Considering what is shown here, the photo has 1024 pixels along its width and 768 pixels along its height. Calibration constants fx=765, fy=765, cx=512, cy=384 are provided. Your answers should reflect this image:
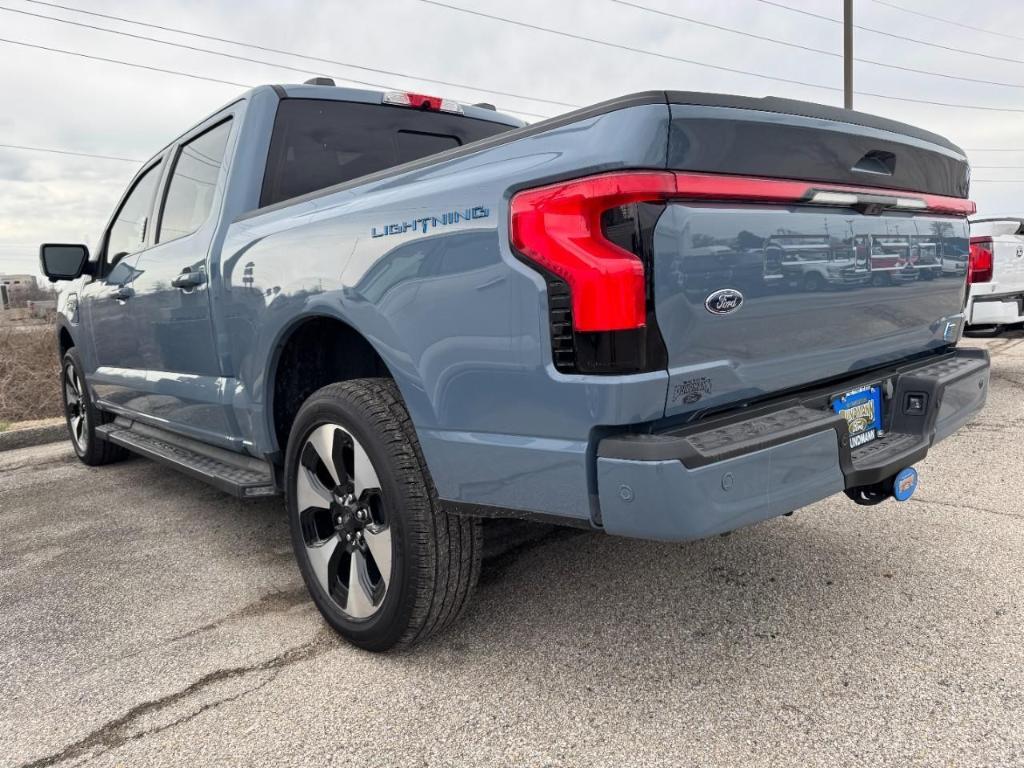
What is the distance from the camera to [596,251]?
1771 mm

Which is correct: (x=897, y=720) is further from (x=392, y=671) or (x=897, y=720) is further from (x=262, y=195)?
(x=262, y=195)

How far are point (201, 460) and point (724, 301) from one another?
8.77ft

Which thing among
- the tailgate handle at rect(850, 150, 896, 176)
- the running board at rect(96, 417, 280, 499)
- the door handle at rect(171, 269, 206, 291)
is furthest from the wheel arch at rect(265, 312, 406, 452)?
the tailgate handle at rect(850, 150, 896, 176)

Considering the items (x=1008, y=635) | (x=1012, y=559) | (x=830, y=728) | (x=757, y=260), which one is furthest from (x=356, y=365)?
(x=1012, y=559)

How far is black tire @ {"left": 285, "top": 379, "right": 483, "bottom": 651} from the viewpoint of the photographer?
7.41 feet

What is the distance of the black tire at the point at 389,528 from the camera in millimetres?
2260

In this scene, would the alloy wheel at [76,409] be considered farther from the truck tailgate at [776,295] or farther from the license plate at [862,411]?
the license plate at [862,411]

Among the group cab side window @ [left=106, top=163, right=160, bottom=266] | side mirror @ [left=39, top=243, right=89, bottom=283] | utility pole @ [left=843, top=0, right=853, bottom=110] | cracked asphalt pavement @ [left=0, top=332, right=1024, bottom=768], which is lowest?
cracked asphalt pavement @ [left=0, top=332, right=1024, bottom=768]

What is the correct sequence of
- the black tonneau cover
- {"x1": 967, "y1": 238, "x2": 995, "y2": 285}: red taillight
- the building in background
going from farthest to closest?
the building in background < {"x1": 967, "y1": 238, "x2": 995, "y2": 285}: red taillight < the black tonneau cover

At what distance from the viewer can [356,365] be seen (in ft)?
9.86

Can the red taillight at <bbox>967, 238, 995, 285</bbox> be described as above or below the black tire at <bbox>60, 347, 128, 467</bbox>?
above

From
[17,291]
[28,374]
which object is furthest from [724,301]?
[17,291]

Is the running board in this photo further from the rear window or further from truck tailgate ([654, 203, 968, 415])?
truck tailgate ([654, 203, 968, 415])

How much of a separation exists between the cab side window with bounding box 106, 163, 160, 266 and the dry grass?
3.88m
